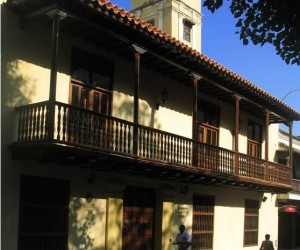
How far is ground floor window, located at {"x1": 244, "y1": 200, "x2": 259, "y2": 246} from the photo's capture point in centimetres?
2044

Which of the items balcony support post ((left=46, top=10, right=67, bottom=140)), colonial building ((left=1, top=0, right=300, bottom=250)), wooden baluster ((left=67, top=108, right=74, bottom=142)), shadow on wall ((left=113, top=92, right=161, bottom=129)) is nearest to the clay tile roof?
colonial building ((left=1, top=0, right=300, bottom=250))

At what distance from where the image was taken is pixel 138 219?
48.9 feet

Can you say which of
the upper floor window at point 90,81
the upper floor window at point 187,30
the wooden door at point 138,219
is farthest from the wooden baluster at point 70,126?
the upper floor window at point 187,30

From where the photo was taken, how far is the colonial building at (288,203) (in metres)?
23.8

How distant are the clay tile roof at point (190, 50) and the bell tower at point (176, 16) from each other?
1358 centimetres

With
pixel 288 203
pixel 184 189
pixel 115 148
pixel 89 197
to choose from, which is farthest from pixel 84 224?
pixel 288 203

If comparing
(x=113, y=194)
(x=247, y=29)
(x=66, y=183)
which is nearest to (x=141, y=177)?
(x=113, y=194)

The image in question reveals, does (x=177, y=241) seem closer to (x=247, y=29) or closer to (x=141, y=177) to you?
(x=141, y=177)

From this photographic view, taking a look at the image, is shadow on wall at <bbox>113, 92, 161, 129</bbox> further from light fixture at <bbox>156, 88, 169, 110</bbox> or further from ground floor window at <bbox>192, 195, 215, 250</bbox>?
ground floor window at <bbox>192, 195, 215, 250</bbox>

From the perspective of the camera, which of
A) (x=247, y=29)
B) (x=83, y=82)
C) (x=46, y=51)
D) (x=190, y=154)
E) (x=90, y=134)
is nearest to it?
(x=247, y=29)

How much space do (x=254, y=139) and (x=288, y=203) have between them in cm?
509

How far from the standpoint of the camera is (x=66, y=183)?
12.3 meters

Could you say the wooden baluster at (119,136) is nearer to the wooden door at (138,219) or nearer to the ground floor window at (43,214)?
the ground floor window at (43,214)

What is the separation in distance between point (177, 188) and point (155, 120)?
234 cm
